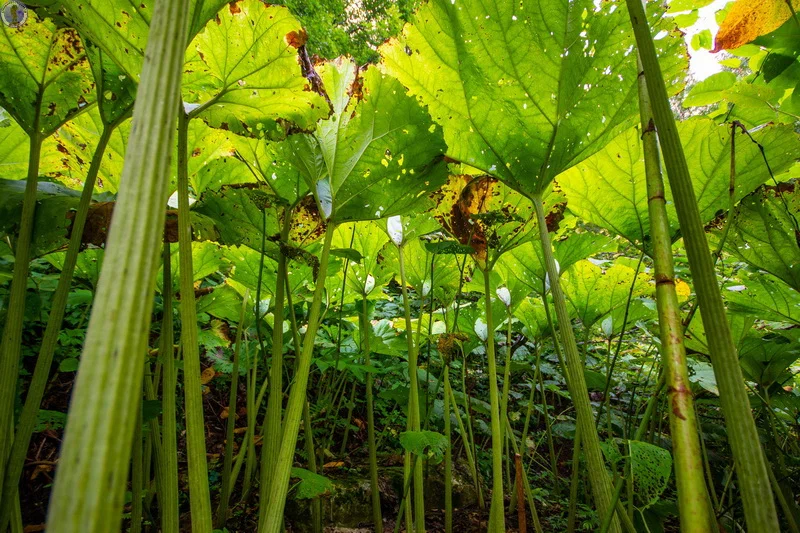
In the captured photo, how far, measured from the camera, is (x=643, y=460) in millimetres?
516

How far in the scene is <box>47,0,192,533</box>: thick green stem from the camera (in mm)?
182

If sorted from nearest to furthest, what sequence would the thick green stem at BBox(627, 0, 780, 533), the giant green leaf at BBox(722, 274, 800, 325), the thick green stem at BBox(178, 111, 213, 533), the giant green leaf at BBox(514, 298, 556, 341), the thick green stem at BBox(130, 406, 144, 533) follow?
the thick green stem at BBox(627, 0, 780, 533) < the thick green stem at BBox(178, 111, 213, 533) < the thick green stem at BBox(130, 406, 144, 533) < the giant green leaf at BBox(722, 274, 800, 325) < the giant green leaf at BBox(514, 298, 556, 341)

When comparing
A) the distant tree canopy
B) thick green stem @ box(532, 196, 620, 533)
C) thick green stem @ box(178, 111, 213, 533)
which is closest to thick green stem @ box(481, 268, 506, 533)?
thick green stem @ box(532, 196, 620, 533)

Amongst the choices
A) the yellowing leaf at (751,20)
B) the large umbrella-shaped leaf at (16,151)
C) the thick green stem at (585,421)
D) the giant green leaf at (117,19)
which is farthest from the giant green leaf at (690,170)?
the large umbrella-shaped leaf at (16,151)

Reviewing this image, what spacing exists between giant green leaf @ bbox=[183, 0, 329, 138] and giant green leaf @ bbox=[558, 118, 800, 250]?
0.78 metres

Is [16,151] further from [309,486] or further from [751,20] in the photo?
[751,20]

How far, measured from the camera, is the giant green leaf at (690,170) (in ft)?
3.17

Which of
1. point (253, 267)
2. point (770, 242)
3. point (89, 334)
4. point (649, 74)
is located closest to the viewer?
point (89, 334)

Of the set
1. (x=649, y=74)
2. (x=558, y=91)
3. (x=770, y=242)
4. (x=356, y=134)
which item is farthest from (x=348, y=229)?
(x=770, y=242)

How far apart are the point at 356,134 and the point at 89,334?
35.3 inches

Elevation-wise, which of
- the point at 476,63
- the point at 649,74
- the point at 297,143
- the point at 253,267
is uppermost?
the point at 476,63

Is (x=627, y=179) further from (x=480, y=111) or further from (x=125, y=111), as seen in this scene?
(x=125, y=111)

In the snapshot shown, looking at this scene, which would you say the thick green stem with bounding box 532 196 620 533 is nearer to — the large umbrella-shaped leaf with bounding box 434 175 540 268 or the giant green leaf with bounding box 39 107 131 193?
the large umbrella-shaped leaf with bounding box 434 175 540 268

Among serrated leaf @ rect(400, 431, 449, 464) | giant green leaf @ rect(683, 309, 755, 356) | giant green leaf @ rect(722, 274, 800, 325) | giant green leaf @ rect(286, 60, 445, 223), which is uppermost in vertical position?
giant green leaf @ rect(286, 60, 445, 223)
